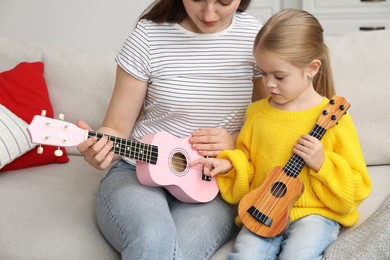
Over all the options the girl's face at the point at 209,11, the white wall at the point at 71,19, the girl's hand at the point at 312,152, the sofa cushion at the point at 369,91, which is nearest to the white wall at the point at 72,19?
the white wall at the point at 71,19

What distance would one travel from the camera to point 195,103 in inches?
67.6

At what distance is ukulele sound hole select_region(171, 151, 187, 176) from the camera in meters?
1.65

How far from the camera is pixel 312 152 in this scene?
1.49 metres

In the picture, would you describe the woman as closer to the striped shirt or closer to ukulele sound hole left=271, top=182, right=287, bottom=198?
the striped shirt

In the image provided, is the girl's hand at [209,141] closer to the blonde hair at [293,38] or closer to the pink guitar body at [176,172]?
the pink guitar body at [176,172]

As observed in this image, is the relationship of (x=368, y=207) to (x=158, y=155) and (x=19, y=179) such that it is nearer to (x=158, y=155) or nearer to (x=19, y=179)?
(x=158, y=155)

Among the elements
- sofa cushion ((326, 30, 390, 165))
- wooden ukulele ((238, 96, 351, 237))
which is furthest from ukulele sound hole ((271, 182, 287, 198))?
sofa cushion ((326, 30, 390, 165))

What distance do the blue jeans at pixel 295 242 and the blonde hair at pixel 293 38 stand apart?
1.30ft

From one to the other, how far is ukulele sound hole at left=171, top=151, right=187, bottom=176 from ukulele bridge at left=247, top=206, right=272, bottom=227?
8.7 inches

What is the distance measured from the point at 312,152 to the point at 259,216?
20 centimetres

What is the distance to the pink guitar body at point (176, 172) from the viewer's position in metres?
1.56

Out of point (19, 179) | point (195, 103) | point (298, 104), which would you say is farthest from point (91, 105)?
point (298, 104)

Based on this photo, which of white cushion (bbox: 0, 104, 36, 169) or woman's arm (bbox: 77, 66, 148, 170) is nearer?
woman's arm (bbox: 77, 66, 148, 170)

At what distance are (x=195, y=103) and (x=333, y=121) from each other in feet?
1.30
